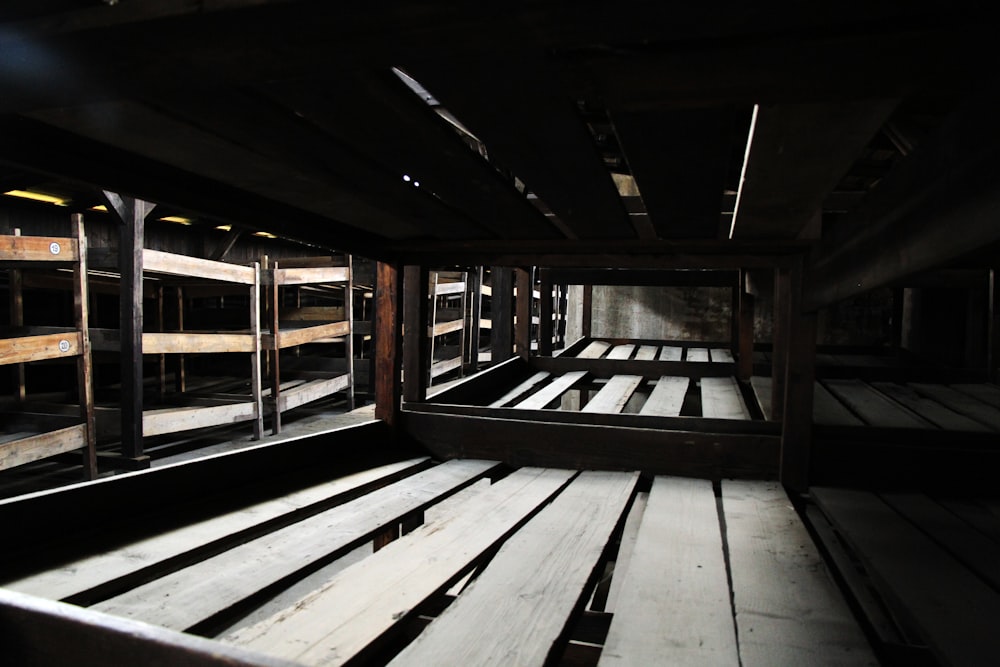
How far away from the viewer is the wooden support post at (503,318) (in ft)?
22.6

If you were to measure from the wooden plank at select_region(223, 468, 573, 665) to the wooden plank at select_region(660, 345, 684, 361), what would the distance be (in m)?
4.29

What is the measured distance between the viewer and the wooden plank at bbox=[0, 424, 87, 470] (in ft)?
13.7

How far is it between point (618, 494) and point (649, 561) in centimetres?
75

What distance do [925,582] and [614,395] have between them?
111 inches

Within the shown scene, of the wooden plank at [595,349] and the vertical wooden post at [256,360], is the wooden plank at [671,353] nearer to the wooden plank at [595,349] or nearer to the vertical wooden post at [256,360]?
the wooden plank at [595,349]

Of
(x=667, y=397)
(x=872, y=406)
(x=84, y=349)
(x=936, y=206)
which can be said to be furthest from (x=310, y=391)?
(x=936, y=206)

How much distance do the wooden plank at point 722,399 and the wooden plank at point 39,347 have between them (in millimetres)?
4692

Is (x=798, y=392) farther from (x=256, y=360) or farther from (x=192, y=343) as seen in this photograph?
(x=256, y=360)

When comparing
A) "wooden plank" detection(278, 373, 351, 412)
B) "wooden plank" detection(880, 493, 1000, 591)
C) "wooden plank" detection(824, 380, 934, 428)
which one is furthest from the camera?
"wooden plank" detection(278, 373, 351, 412)

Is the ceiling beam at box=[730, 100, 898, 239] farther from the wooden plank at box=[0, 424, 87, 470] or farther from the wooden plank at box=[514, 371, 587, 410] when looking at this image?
the wooden plank at box=[0, 424, 87, 470]

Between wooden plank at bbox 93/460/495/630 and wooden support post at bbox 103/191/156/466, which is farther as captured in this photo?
wooden support post at bbox 103/191/156/466

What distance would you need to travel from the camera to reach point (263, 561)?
1.86 metres

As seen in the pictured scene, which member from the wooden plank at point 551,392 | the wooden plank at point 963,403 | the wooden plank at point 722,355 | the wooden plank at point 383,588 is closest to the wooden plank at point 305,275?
the wooden plank at point 551,392

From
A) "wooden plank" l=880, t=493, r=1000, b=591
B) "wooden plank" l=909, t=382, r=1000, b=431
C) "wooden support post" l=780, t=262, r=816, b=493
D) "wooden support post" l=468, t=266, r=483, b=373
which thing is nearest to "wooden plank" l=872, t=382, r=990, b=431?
"wooden plank" l=909, t=382, r=1000, b=431
